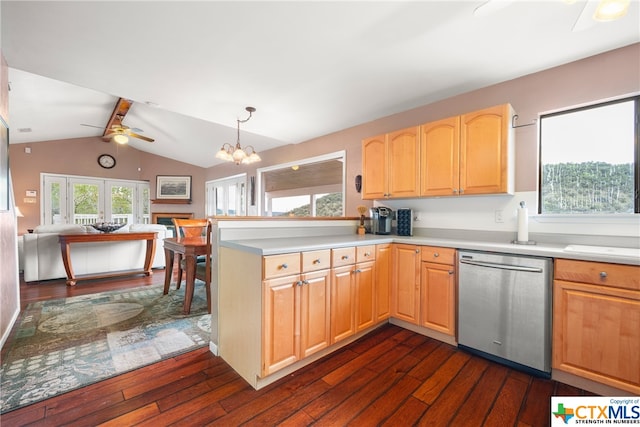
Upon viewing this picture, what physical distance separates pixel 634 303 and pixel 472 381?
3.32 ft

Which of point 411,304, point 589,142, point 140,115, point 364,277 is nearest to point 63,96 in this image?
point 140,115

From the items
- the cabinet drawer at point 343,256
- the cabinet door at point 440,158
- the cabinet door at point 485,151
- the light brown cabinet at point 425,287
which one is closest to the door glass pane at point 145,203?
the cabinet drawer at point 343,256

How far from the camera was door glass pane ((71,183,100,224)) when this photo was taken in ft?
23.4

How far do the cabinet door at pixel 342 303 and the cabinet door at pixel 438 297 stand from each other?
674 millimetres

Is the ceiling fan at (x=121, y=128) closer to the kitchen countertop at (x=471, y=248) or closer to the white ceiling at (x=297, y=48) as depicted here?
the white ceiling at (x=297, y=48)

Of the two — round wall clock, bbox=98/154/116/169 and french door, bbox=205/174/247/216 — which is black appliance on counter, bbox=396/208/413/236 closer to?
french door, bbox=205/174/247/216

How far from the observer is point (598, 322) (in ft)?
5.25

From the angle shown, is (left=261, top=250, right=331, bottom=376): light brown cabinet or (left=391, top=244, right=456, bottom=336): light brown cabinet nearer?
(left=261, top=250, right=331, bottom=376): light brown cabinet

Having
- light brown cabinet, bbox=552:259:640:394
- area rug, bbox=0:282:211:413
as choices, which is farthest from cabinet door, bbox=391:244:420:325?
area rug, bbox=0:282:211:413

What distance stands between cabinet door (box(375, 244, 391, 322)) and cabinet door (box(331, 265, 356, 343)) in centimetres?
35

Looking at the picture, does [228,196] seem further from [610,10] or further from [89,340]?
[610,10]

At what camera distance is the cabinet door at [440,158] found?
2430 millimetres

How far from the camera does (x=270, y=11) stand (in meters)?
1.80

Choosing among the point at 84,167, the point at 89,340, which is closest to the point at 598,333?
the point at 89,340
